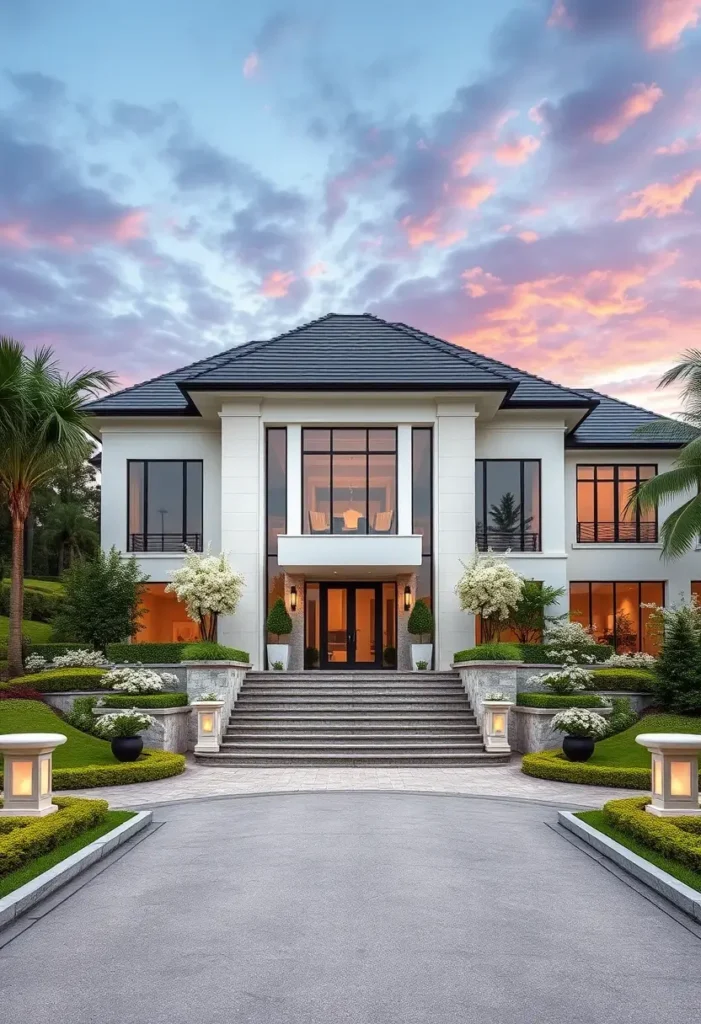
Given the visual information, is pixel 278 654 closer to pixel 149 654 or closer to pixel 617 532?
pixel 149 654

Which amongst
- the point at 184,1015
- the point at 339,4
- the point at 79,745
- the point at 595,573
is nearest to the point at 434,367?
the point at 595,573

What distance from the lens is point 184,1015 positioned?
15.4 ft

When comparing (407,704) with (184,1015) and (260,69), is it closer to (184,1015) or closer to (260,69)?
(260,69)

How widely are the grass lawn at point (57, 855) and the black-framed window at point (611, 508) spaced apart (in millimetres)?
20019

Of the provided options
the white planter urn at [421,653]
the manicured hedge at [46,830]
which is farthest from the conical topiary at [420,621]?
the manicured hedge at [46,830]

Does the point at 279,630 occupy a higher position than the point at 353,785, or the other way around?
the point at 279,630

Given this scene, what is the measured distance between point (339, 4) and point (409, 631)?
15.1 metres

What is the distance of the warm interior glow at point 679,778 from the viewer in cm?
996

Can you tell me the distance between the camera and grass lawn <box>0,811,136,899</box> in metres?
7.26

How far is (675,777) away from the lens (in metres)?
9.98

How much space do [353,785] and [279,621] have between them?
912 cm

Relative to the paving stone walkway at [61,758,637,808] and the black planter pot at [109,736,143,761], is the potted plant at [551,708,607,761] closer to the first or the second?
the paving stone walkway at [61,758,637,808]

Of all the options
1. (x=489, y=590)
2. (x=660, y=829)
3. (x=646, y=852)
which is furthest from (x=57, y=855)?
(x=489, y=590)

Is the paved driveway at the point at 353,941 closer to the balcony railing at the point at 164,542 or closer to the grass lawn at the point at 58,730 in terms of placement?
the grass lawn at the point at 58,730
